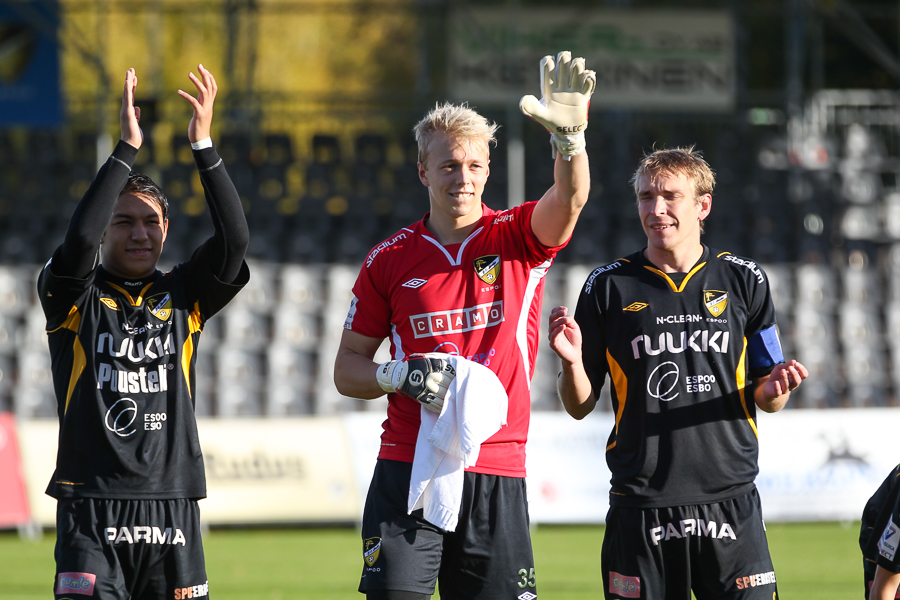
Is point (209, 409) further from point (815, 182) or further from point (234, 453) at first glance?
point (815, 182)

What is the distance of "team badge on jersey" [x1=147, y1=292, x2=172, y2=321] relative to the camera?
4.06 metres

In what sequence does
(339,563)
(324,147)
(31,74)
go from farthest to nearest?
(324,147) < (31,74) < (339,563)

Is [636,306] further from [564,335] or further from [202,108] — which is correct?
[202,108]

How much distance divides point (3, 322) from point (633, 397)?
11.5 meters

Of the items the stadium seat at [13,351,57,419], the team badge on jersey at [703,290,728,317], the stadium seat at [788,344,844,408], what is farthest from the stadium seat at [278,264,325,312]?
the team badge on jersey at [703,290,728,317]

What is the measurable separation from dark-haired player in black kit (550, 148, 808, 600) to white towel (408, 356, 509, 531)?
13.7 inches

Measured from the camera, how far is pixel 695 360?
4012 mm

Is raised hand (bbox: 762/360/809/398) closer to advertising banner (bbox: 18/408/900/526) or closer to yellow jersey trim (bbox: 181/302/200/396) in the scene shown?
yellow jersey trim (bbox: 181/302/200/396)

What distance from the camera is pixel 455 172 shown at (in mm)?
3854

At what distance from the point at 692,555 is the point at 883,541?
685mm

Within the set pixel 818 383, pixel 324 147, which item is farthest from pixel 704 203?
pixel 324 147

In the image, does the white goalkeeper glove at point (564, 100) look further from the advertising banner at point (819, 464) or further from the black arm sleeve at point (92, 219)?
the advertising banner at point (819, 464)

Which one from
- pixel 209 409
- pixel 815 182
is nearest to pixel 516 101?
pixel 815 182

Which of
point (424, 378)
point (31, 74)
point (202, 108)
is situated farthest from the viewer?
point (31, 74)
